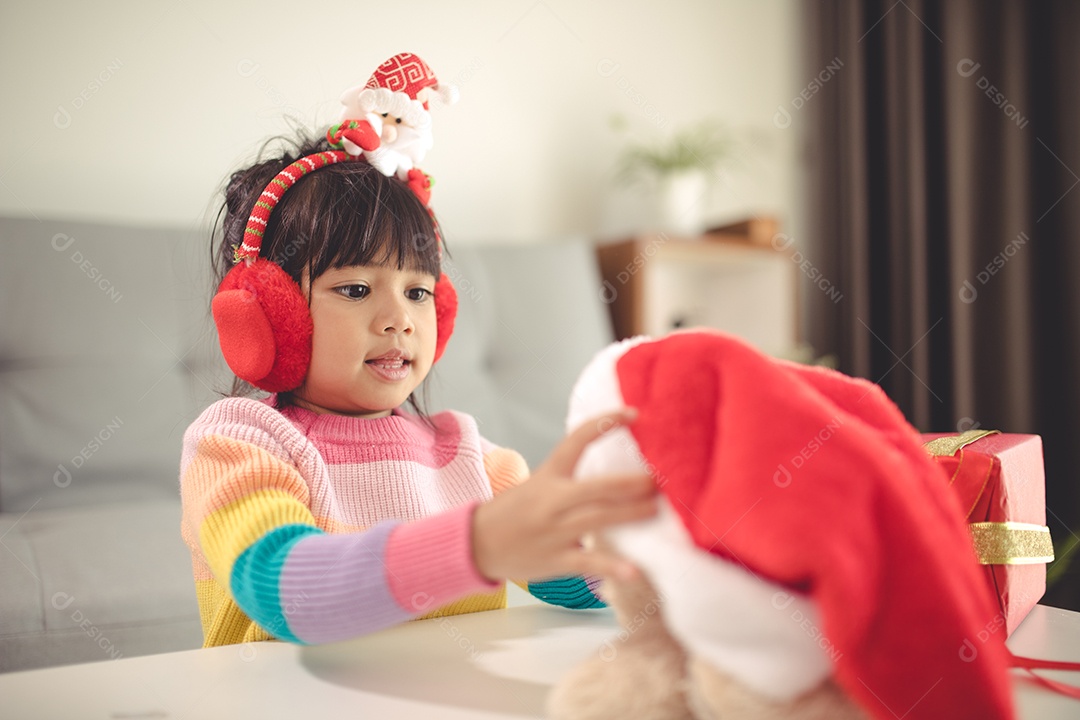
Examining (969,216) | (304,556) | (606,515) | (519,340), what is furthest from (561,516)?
(969,216)

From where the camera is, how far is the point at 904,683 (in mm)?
352

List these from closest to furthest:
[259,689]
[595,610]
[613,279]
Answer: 1. [259,689]
2. [595,610]
3. [613,279]

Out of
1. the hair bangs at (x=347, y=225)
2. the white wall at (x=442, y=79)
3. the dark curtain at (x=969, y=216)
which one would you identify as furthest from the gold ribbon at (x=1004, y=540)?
the dark curtain at (x=969, y=216)

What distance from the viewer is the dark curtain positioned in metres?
2.21

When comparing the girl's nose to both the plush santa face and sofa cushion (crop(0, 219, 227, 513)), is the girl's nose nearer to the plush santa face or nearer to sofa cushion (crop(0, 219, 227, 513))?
the plush santa face

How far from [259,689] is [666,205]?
6.64 feet

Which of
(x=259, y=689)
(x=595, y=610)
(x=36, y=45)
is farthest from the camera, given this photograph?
(x=36, y=45)

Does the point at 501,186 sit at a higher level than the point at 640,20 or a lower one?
lower

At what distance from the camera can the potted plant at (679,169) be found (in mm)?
2352

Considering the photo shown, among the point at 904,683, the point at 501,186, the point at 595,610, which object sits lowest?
the point at 595,610

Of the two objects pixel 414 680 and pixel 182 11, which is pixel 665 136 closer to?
pixel 182 11

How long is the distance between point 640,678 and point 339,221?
0.53 meters

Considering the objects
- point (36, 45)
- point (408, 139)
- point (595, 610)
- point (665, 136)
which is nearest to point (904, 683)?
point (595, 610)

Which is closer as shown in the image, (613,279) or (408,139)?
(408,139)
